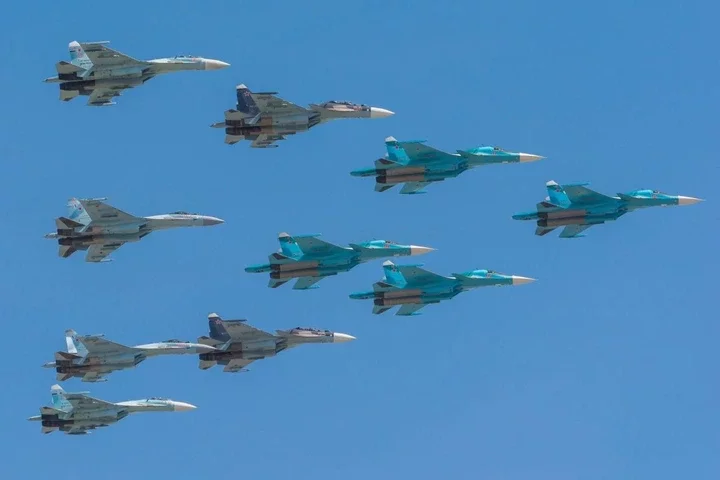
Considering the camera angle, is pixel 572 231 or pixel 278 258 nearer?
pixel 278 258

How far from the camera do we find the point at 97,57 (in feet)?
358

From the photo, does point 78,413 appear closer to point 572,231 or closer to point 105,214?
point 105,214

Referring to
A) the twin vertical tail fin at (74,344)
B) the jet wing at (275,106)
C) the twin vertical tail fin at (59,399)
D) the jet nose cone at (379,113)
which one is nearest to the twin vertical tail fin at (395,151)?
the jet nose cone at (379,113)

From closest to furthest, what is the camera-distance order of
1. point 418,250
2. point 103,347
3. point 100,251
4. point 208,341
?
point 103,347
point 100,251
point 208,341
point 418,250

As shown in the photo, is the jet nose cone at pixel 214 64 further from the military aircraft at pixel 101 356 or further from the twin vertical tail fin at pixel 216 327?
the military aircraft at pixel 101 356

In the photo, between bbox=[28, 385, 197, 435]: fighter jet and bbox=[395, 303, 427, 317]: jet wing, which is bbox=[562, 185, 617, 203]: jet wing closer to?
bbox=[395, 303, 427, 317]: jet wing

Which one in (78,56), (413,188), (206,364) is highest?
(78,56)

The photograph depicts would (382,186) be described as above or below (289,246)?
above

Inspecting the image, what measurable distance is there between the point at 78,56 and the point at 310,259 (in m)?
22.0

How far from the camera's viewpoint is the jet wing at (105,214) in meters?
110

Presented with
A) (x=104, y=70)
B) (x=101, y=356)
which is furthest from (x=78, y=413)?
(x=104, y=70)

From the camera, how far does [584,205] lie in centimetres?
11356

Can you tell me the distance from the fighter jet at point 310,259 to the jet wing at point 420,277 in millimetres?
1838

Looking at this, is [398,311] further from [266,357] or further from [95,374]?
[95,374]
